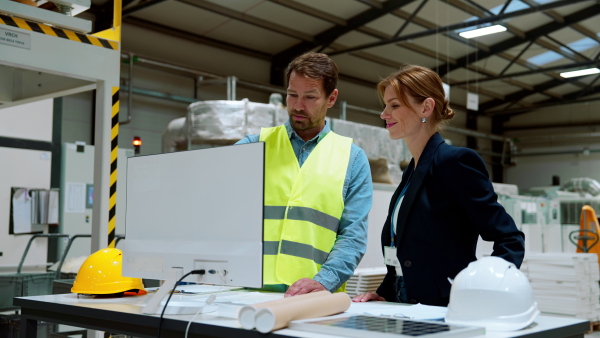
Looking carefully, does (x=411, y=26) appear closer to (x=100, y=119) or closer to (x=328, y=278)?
(x=100, y=119)

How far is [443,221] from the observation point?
2268 millimetres

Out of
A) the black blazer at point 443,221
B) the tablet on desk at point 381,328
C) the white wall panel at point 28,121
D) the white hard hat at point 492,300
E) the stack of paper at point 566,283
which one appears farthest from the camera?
the stack of paper at point 566,283

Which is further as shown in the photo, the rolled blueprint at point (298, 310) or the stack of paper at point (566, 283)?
the stack of paper at point (566, 283)

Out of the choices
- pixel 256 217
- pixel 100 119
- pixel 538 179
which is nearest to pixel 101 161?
pixel 100 119

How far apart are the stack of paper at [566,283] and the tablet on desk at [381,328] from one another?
6464 millimetres

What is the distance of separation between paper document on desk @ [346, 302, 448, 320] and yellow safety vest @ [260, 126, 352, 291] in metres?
0.30

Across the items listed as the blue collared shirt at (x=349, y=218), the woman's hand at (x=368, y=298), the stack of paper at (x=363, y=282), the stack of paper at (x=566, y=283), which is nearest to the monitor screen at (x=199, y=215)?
the blue collared shirt at (x=349, y=218)

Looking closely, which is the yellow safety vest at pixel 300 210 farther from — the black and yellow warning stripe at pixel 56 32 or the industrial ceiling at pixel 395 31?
the industrial ceiling at pixel 395 31

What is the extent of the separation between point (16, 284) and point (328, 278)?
150 inches

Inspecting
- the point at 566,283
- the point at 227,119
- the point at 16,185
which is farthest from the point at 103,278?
the point at 566,283

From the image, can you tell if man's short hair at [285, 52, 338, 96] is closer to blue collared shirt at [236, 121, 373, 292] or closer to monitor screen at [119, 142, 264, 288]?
blue collared shirt at [236, 121, 373, 292]

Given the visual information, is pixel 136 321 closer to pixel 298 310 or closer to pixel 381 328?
pixel 298 310

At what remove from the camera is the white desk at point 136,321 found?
68.2 inches

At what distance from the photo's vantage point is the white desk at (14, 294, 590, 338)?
1.73m
